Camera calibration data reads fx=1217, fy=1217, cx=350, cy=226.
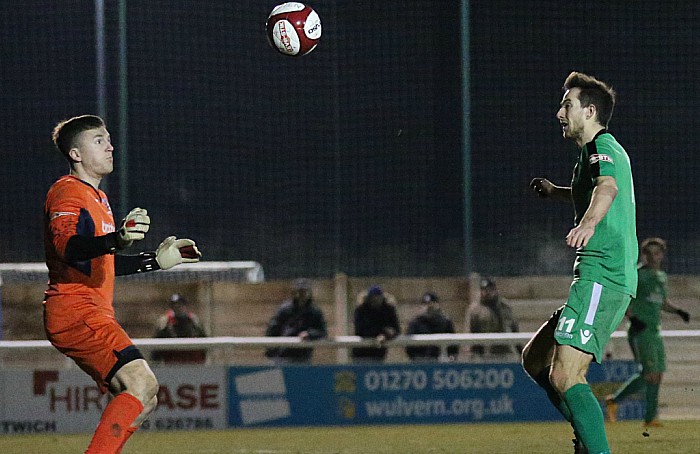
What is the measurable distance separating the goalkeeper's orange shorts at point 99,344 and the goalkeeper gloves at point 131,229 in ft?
1.68

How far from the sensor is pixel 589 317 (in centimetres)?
595

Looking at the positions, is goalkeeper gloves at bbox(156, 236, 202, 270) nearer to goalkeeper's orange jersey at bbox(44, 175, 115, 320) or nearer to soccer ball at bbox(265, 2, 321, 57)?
goalkeeper's orange jersey at bbox(44, 175, 115, 320)

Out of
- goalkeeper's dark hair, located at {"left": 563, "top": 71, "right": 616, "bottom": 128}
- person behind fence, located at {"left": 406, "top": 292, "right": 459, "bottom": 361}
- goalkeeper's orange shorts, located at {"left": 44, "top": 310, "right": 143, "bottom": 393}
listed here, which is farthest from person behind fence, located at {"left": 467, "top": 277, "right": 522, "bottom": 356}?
goalkeeper's orange shorts, located at {"left": 44, "top": 310, "right": 143, "bottom": 393}

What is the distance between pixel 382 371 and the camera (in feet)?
41.1

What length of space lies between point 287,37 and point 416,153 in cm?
544

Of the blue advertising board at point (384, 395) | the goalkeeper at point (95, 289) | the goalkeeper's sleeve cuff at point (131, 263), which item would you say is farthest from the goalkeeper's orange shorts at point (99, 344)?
the blue advertising board at point (384, 395)

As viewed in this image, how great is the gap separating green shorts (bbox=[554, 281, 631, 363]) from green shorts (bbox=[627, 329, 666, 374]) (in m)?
5.94

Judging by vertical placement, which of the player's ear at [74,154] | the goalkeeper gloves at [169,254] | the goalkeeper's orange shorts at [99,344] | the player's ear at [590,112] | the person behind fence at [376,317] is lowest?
the person behind fence at [376,317]

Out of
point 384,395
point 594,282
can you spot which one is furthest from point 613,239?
point 384,395

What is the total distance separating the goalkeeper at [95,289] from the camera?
5.85 meters

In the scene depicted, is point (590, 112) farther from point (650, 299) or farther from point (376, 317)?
point (376, 317)

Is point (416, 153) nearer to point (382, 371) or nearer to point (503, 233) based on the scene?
point (503, 233)

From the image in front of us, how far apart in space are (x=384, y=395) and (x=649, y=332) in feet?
9.03

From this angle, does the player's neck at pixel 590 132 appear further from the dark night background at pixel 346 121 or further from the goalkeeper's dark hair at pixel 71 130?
the dark night background at pixel 346 121
